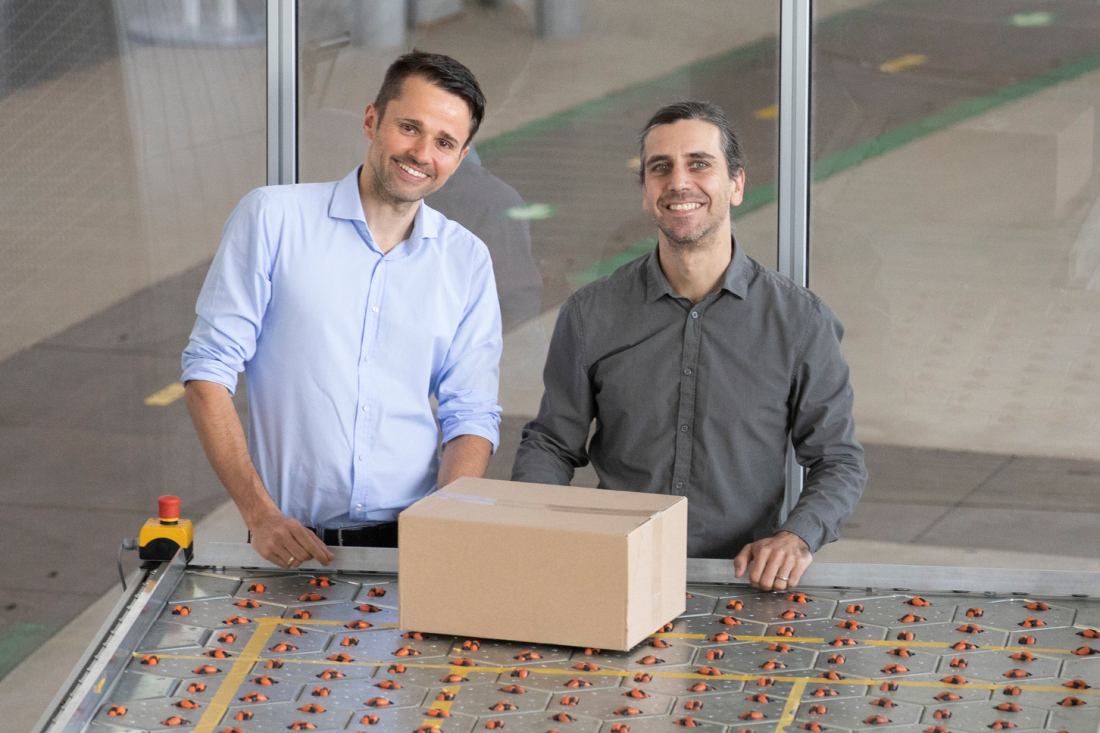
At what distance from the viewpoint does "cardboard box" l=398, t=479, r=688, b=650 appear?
64.4 inches

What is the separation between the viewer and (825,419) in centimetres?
228

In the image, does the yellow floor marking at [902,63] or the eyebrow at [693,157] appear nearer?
the eyebrow at [693,157]

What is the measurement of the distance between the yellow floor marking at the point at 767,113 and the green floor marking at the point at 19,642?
2801 mm

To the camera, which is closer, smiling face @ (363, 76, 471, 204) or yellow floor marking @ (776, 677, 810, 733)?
yellow floor marking @ (776, 677, 810, 733)

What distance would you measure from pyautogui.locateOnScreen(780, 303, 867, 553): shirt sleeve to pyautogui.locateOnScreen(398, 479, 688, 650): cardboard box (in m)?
0.59

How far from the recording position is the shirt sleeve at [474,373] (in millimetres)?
2334

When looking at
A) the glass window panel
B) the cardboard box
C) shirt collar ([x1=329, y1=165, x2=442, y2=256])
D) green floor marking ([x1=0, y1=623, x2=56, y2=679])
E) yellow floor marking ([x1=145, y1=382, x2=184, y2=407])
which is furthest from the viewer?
green floor marking ([x1=0, y1=623, x2=56, y2=679])

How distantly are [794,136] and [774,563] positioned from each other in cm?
142

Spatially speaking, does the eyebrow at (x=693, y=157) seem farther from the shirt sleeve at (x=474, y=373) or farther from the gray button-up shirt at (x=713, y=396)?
the shirt sleeve at (x=474, y=373)

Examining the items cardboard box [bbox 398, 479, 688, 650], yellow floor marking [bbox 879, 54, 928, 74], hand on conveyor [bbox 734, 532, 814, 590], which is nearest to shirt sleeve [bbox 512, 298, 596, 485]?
hand on conveyor [bbox 734, 532, 814, 590]

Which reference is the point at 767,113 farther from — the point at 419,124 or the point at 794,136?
the point at 419,124

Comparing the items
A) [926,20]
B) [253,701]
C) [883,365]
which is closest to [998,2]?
[926,20]

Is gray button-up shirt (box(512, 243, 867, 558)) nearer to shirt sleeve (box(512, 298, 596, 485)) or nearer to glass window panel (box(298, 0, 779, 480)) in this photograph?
shirt sleeve (box(512, 298, 596, 485))

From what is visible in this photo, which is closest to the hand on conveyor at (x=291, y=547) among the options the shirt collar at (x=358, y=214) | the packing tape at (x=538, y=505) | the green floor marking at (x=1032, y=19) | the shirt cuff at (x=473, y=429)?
the packing tape at (x=538, y=505)
